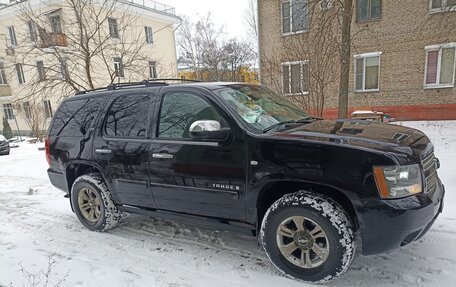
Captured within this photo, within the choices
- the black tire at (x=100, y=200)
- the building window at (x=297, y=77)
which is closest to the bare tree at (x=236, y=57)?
the building window at (x=297, y=77)

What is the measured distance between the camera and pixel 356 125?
11.5 ft

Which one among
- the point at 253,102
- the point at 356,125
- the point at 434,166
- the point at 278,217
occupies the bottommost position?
the point at 278,217

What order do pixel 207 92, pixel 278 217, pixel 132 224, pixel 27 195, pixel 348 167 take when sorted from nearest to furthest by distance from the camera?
pixel 348 167 < pixel 278 217 < pixel 207 92 < pixel 132 224 < pixel 27 195

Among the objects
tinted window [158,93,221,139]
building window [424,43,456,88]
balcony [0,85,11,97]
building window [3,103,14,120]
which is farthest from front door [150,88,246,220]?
balcony [0,85,11,97]

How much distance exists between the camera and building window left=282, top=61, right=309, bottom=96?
9.29m

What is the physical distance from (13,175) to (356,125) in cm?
878

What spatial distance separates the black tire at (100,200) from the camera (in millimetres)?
4176

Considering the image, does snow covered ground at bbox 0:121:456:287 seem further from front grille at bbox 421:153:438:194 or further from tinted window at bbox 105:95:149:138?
tinted window at bbox 105:95:149:138

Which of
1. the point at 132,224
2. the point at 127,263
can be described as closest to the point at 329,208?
the point at 127,263

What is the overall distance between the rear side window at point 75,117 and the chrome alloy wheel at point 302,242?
2972 mm

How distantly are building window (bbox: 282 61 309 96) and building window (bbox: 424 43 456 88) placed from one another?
25.9 ft

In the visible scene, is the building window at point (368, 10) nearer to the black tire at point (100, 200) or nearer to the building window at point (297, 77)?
the building window at point (297, 77)

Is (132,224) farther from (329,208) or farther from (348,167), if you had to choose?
(348,167)

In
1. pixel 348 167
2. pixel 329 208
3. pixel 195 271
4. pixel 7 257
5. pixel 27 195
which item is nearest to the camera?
pixel 348 167
